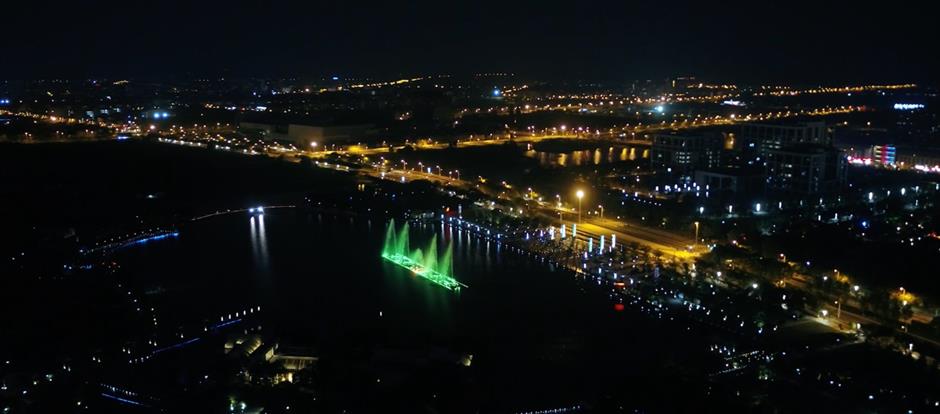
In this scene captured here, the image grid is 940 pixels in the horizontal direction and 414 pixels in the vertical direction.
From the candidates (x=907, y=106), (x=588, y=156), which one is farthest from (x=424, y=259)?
(x=907, y=106)

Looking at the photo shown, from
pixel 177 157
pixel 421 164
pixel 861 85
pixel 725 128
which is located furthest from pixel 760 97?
pixel 177 157

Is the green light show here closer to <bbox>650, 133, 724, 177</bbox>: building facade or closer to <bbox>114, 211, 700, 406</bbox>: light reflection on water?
<bbox>114, 211, 700, 406</bbox>: light reflection on water

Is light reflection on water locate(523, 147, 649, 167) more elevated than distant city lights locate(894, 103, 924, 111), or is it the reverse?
distant city lights locate(894, 103, 924, 111)

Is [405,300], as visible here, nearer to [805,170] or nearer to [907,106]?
[805,170]

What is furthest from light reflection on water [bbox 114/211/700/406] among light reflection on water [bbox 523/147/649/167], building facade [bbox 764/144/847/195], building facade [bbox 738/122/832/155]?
building facade [bbox 738/122/832/155]

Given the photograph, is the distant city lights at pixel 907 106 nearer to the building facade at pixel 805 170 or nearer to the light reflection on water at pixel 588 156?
the light reflection on water at pixel 588 156

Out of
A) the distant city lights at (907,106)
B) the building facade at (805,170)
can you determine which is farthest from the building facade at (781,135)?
the distant city lights at (907,106)

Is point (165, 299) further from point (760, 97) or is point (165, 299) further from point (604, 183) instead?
point (760, 97)
